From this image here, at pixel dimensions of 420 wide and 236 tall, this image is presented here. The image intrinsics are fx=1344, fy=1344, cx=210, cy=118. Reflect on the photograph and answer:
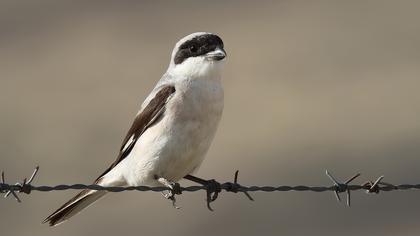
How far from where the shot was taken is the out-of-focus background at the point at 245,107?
2295 cm

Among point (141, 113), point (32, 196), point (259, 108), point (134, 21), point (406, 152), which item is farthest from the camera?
point (134, 21)

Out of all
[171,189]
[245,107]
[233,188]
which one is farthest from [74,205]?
[245,107]

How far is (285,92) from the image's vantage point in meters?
29.8

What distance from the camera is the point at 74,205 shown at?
1102 centimetres

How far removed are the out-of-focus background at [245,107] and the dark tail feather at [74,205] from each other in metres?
10.4

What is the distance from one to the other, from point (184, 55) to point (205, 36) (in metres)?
0.25

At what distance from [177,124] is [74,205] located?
121 centimetres

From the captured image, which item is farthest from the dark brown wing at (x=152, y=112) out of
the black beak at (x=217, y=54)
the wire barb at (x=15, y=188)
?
the wire barb at (x=15, y=188)

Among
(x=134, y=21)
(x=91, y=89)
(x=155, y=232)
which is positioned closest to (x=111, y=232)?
(x=155, y=232)

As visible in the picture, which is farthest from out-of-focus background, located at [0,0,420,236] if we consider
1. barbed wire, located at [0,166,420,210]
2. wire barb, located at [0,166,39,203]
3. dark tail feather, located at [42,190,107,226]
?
wire barb, located at [0,166,39,203]

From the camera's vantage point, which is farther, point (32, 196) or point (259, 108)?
point (259, 108)

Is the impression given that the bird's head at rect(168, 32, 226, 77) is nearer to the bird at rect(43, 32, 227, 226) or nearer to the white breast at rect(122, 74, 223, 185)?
the bird at rect(43, 32, 227, 226)

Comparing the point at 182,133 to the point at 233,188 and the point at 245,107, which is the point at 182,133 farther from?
the point at 245,107

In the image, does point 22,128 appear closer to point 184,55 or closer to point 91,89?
point 91,89
